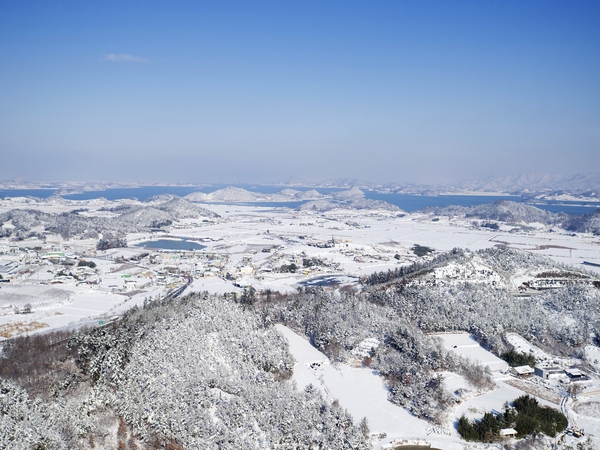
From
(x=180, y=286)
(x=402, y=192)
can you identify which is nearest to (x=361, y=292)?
(x=180, y=286)

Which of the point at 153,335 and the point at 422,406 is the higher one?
the point at 153,335

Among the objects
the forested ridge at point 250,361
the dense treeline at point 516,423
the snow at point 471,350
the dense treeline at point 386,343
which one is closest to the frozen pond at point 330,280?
the forested ridge at point 250,361

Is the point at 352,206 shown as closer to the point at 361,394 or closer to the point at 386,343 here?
the point at 386,343

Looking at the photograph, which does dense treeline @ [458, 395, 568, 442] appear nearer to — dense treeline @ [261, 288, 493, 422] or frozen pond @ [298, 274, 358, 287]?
dense treeline @ [261, 288, 493, 422]

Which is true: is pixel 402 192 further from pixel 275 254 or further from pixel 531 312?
pixel 531 312

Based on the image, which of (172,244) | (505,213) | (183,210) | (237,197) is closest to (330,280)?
(172,244)

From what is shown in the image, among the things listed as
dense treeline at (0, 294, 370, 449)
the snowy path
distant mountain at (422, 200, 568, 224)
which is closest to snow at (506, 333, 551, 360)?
the snowy path

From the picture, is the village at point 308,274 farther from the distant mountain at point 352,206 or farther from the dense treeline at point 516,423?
the distant mountain at point 352,206
